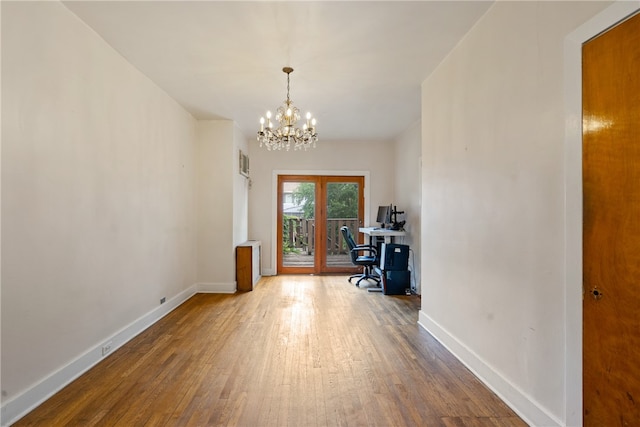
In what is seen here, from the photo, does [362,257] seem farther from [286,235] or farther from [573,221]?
[573,221]

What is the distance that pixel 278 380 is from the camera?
2.25 m

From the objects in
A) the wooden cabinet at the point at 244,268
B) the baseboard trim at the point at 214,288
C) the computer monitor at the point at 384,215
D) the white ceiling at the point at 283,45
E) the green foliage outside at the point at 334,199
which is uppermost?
the white ceiling at the point at 283,45

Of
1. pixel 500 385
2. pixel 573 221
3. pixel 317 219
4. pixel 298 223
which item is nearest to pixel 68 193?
pixel 573 221

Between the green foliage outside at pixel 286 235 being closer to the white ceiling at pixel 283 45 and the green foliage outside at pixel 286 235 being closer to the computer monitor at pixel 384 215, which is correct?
the computer monitor at pixel 384 215

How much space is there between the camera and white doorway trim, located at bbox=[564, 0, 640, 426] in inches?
58.6

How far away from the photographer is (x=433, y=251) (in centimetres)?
319

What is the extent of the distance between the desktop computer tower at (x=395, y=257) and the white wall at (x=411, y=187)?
0.82 feet

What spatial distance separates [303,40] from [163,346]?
2.98 metres

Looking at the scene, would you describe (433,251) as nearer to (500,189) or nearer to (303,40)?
(500,189)

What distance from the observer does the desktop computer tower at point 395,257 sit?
4816 mm

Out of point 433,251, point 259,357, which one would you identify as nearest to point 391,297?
point 433,251

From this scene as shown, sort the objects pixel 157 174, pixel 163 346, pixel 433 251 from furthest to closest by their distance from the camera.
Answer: pixel 157 174 < pixel 433 251 < pixel 163 346

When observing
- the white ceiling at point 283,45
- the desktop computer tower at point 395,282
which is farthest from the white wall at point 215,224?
the desktop computer tower at point 395,282

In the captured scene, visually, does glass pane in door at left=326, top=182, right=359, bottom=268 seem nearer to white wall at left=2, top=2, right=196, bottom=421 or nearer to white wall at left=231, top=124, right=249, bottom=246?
white wall at left=231, top=124, right=249, bottom=246
